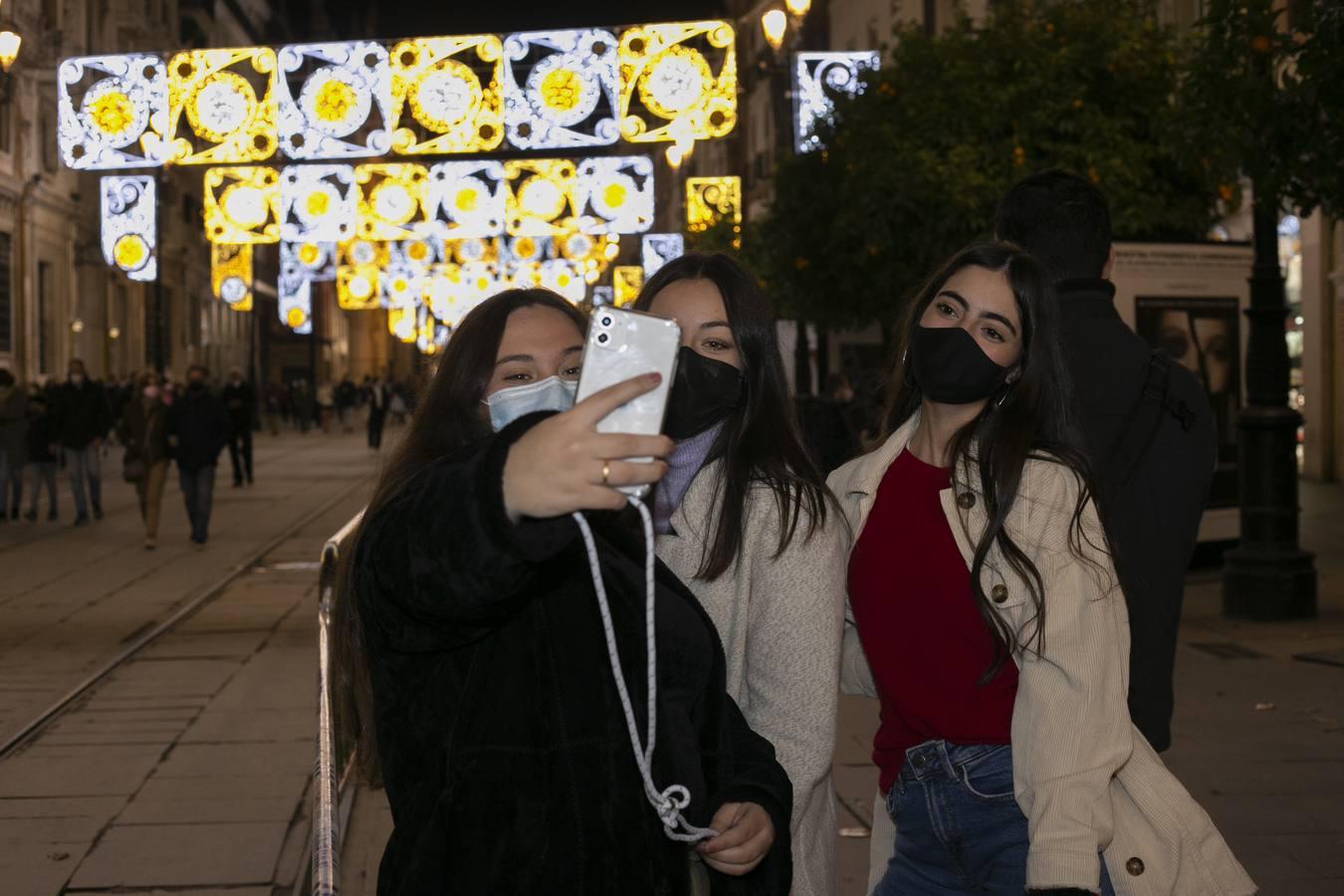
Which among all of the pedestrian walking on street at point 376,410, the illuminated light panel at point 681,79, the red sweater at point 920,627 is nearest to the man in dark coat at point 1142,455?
the red sweater at point 920,627

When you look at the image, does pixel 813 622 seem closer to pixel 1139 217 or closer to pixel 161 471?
pixel 1139 217

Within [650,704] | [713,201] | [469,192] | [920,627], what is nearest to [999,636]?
[920,627]

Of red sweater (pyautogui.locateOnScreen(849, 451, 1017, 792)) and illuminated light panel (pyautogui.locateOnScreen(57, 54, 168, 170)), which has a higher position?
illuminated light panel (pyautogui.locateOnScreen(57, 54, 168, 170))

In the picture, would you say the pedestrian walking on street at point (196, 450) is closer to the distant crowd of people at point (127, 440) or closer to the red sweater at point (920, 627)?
the distant crowd of people at point (127, 440)

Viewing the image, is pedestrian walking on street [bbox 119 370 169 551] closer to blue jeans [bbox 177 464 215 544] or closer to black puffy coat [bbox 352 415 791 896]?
blue jeans [bbox 177 464 215 544]

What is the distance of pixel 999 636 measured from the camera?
297cm

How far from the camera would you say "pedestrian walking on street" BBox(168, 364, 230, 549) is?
17.4 m

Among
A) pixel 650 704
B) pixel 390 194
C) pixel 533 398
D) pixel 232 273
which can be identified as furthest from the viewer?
pixel 232 273

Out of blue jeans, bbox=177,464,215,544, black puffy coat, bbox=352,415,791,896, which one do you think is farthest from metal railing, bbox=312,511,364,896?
blue jeans, bbox=177,464,215,544

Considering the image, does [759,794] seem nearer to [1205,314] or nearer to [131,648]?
[131,648]

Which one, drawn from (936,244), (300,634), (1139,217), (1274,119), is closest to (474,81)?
(936,244)

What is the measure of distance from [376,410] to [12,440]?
1978cm

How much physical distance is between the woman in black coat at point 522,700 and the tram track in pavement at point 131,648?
6028 mm

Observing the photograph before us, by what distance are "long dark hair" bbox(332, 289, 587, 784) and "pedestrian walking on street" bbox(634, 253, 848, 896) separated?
38cm
